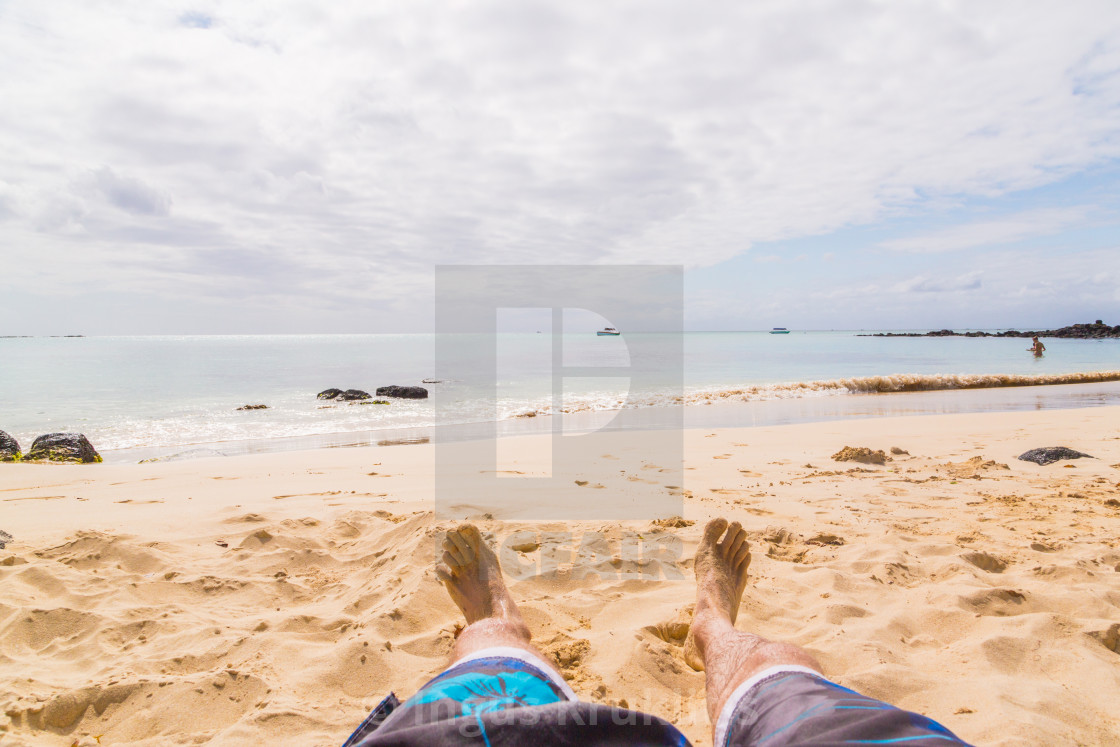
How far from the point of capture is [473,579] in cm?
223

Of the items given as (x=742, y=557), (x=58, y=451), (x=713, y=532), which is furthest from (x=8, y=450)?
(x=742, y=557)

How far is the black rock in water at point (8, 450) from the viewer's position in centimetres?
650

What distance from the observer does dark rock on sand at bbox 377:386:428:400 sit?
13680 mm

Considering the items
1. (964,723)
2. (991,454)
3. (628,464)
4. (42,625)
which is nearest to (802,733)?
(964,723)

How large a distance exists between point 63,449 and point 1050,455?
34.0 feet

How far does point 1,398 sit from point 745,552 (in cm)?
1799

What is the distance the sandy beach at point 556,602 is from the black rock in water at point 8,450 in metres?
3.46

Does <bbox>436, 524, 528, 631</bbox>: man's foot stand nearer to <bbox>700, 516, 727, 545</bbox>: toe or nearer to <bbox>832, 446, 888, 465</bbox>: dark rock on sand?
<bbox>700, 516, 727, 545</bbox>: toe

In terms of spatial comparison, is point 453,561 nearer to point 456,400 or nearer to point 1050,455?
point 1050,455

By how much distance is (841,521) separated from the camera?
3.20 m

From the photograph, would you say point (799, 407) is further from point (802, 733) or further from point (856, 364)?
point (856, 364)

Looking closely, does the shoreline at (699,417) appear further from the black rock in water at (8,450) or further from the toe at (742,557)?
the toe at (742,557)

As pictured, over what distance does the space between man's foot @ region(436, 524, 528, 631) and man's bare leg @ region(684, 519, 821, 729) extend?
2.11 feet

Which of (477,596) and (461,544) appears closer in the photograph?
(477,596)
